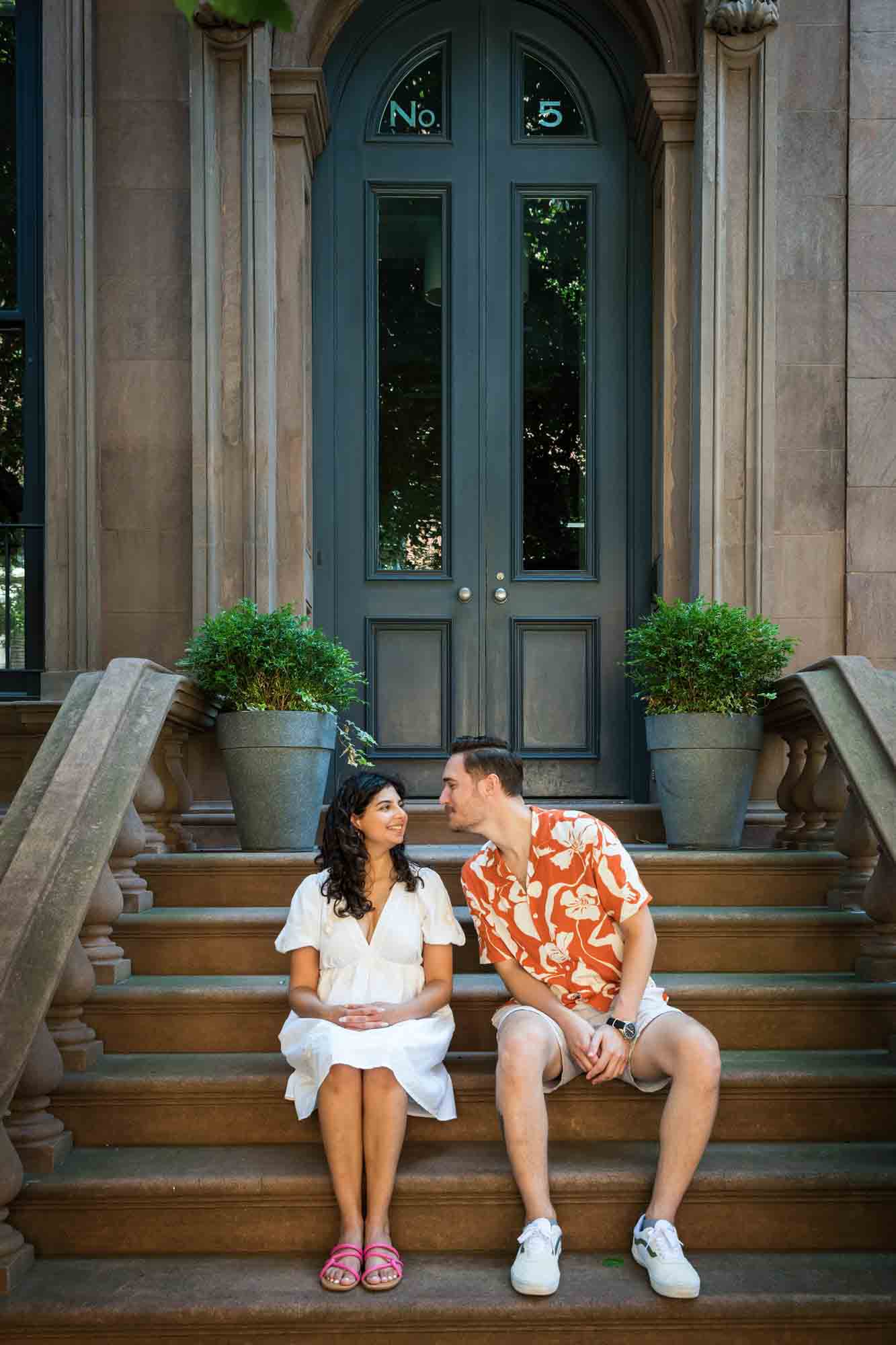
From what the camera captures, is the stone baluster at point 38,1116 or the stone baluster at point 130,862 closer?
the stone baluster at point 38,1116

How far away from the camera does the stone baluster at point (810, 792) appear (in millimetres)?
5289

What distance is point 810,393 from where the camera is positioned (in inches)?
246

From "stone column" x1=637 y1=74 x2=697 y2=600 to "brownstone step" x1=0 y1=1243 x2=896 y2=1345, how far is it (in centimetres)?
361

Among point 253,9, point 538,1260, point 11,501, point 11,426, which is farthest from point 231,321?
point 538,1260

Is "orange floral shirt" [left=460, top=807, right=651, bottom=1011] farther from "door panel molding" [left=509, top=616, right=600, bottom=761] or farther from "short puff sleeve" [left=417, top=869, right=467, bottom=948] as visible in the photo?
"door panel molding" [left=509, top=616, right=600, bottom=761]

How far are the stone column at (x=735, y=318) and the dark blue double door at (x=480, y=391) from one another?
0.65 metres

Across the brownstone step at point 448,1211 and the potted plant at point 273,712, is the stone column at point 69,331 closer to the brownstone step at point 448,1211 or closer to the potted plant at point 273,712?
the potted plant at point 273,712

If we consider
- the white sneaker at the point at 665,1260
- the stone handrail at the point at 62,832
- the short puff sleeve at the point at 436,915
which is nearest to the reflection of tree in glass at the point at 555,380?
the stone handrail at the point at 62,832

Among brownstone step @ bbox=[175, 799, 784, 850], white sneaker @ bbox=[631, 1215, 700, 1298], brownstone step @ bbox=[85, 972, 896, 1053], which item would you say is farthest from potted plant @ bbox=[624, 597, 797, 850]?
white sneaker @ bbox=[631, 1215, 700, 1298]

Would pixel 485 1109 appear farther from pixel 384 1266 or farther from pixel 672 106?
pixel 672 106

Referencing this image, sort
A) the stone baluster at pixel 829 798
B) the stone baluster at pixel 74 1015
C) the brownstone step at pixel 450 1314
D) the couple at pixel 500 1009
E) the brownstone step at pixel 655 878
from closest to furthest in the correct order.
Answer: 1. the brownstone step at pixel 450 1314
2. the couple at pixel 500 1009
3. the stone baluster at pixel 74 1015
4. the brownstone step at pixel 655 878
5. the stone baluster at pixel 829 798

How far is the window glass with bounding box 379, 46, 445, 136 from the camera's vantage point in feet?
22.3

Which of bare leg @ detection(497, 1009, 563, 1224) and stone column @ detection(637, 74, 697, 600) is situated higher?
stone column @ detection(637, 74, 697, 600)

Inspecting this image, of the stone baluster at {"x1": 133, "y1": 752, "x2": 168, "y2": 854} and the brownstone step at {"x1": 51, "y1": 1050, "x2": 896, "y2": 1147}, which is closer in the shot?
the brownstone step at {"x1": 51, "y1": 1050, "x2": 896, "y2": 1147}
